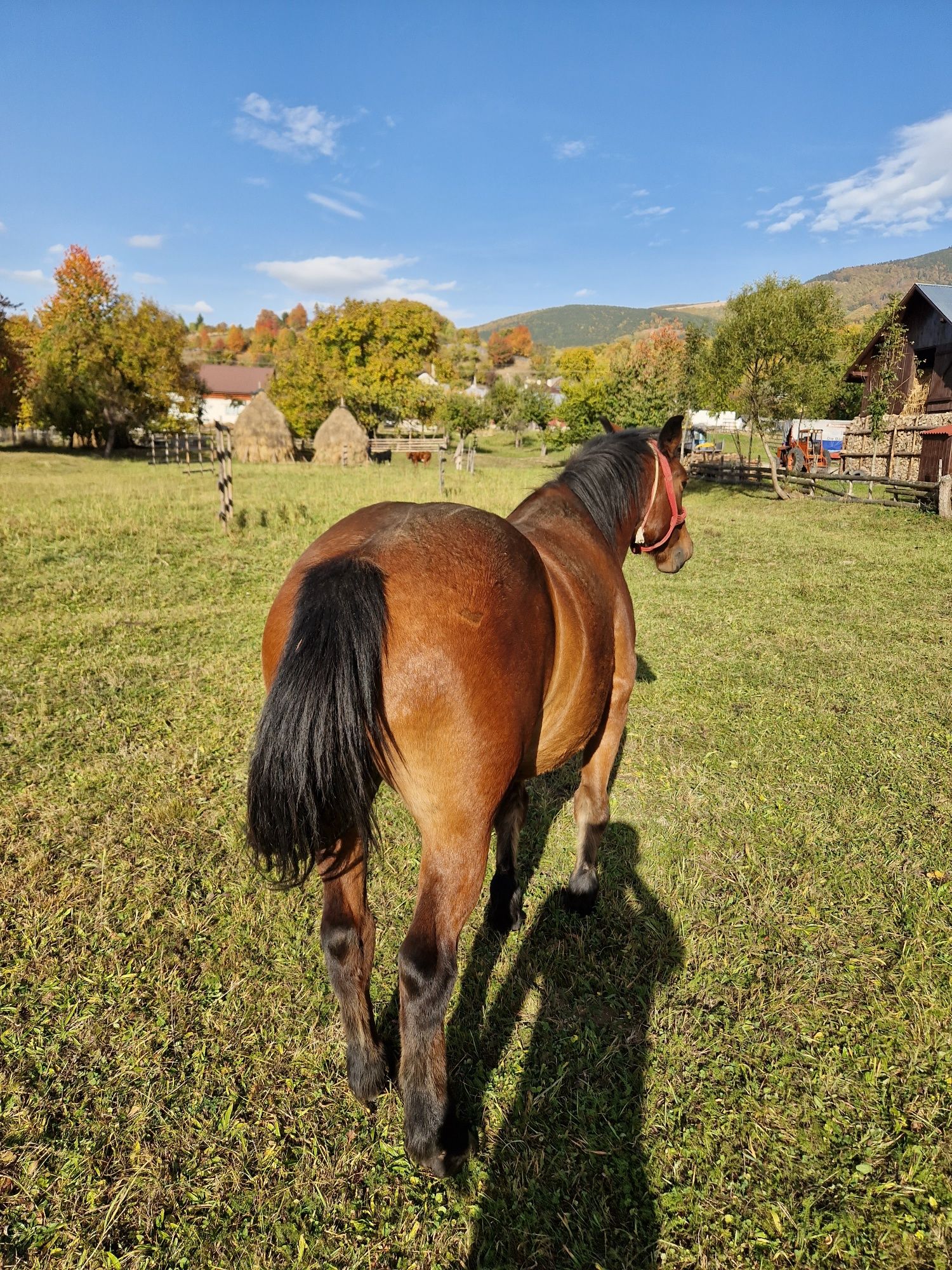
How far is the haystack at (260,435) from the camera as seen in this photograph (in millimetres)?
31797

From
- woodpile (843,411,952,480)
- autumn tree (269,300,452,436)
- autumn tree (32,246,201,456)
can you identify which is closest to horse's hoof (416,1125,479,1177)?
woodpile (843,411,952,480)

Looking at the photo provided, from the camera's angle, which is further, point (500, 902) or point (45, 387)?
point (45, 387)

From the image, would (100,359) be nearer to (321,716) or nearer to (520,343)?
(321,716)

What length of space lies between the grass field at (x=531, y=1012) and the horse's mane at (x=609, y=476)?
1.91 meters

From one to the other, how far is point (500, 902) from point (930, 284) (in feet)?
95.6

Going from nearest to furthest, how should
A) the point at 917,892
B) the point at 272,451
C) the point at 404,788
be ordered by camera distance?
the point at 404,788, the point at 917,892, the point at 272,451

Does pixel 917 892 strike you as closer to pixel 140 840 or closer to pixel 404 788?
pixel 404 788

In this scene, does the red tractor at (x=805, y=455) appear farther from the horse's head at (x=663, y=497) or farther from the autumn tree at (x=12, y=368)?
the autumn tree at (x=12, y=368)

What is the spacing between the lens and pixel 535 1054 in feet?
8.16

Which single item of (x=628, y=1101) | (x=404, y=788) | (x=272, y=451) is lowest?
(x=628, y=1101)

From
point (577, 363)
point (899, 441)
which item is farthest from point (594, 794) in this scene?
point (577, 363)

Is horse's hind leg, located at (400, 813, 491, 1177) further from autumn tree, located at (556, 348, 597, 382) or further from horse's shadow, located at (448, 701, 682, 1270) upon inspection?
autumn tree, located at (556, 348, 597, 382)

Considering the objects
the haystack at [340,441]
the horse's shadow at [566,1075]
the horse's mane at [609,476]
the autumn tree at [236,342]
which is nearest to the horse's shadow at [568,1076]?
the horse's shadow at [566,1075]

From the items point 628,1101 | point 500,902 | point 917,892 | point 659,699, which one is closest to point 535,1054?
point 628,1101
